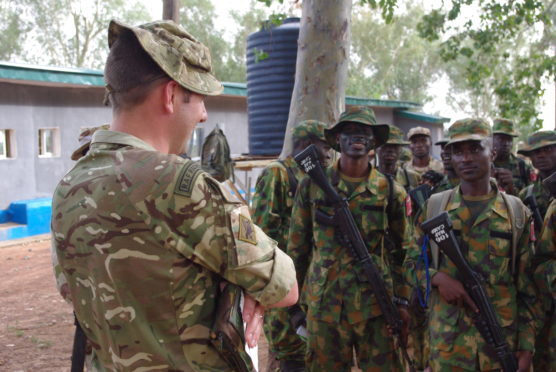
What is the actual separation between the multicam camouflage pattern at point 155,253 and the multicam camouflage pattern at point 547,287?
224cm

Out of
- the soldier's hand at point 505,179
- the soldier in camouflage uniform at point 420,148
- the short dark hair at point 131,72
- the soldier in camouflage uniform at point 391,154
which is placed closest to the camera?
the short dark hair at point 131,72

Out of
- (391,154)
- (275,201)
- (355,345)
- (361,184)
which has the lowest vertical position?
(355,345)

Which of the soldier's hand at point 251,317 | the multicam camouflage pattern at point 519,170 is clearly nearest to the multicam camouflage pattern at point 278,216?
the multicam camouflage pattern at point 519,170

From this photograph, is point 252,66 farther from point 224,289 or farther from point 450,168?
point 224,289

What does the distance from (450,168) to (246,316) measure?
4.29 m

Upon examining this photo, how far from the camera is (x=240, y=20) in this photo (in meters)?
38.2

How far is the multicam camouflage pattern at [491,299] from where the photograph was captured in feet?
10.5

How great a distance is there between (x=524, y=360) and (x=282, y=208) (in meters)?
2.09

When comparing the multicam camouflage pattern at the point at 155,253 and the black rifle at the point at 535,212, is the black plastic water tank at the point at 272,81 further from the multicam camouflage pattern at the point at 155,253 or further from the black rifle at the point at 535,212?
the multicam camouflage pattern at the point at 155,253

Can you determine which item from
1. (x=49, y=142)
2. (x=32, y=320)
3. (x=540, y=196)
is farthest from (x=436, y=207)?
(x=49, y=142)

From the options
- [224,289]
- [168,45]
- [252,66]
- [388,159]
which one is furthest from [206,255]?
[252,66]

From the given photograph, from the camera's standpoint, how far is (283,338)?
4633mm

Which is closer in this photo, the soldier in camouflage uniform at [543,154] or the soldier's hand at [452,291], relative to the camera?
the soldier's hand at [452,291]

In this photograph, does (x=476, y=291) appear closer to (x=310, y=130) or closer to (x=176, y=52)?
(x=310, y=130)
